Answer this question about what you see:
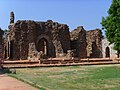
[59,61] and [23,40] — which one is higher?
[23,40]

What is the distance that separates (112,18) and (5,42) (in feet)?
62.9

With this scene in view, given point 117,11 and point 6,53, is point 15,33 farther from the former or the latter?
point 117,11

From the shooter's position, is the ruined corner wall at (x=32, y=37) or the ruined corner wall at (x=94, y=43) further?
the ruined corner wall at (x=94, y=43)

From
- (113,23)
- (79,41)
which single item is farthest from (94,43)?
(113,23)

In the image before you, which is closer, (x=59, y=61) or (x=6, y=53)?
(x=59, y=61)

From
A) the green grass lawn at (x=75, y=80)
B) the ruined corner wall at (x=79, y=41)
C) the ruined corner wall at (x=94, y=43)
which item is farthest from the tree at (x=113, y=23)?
the ruined corner wall at (x=94, y=43)

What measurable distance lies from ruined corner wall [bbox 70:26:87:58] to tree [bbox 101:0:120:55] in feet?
55.7

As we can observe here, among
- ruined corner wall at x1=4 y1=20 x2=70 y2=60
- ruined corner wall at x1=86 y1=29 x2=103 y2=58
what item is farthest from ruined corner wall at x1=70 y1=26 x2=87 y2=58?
ruined corner wall at x1=4 y1=20 x2=70 y2=60

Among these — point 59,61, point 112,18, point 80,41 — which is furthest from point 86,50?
point 112,18

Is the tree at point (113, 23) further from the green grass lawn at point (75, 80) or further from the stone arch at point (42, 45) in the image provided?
the stone arch at point (42, 45)

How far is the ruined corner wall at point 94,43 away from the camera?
119ft

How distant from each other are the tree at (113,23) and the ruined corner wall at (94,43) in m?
18.5

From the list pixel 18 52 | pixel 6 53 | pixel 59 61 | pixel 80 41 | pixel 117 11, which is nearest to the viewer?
pixel 117 11

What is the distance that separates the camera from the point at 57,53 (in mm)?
31234
